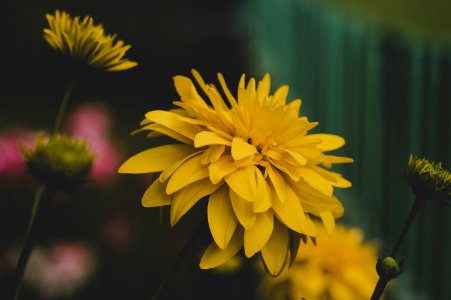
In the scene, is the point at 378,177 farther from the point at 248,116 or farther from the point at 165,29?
the point at 165,29

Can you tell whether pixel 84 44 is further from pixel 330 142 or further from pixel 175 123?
pixel 330 142

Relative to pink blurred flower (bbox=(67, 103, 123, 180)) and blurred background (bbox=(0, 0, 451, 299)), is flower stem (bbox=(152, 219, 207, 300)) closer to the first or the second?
blurred background (bbox=(0, 0, 451, 299))

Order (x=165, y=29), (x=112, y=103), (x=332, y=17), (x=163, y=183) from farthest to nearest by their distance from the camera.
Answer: (x=165, y=29) → (x=112, y=103) → (x=332, y=17) → (x=163, y=183)

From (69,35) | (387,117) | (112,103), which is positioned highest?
(69,35)

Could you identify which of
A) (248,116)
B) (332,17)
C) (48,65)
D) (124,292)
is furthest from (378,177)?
(48,65)

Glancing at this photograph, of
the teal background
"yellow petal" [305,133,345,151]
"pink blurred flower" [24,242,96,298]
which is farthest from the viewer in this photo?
the teal background

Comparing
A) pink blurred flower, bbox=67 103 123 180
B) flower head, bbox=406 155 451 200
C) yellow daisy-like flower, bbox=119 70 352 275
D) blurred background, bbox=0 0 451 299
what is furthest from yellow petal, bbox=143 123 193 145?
pink blurred flower, bbox=67 103 123 180

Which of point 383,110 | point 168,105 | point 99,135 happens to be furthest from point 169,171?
point 168,105
